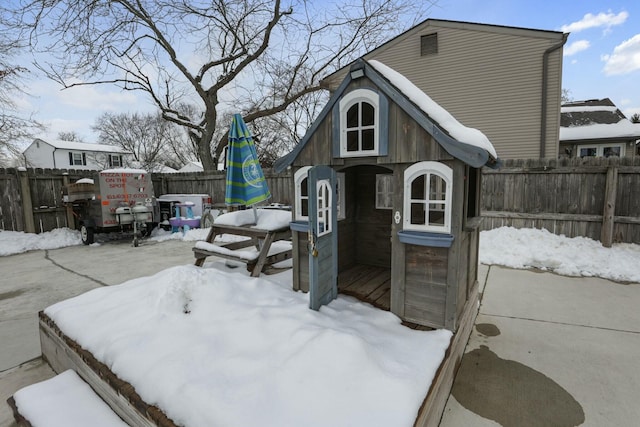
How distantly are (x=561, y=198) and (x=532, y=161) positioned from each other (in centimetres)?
100

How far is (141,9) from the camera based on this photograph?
11922 mm

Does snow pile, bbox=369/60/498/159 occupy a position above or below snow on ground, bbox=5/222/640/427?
above

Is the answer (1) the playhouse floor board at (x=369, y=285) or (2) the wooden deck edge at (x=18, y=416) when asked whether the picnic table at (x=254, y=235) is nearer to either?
(1) the playhouse floor board at (x=369, y=285)

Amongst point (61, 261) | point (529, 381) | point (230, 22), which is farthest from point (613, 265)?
point (230, 22)

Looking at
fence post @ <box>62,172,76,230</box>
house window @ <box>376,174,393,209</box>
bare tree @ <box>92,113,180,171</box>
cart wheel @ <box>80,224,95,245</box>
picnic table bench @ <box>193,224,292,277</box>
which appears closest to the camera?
picnic table bench @ <box>193,224,292,277</box>

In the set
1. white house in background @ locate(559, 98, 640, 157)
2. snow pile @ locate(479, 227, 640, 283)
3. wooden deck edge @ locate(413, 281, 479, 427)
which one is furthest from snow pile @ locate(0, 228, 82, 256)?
white house in background @ locate(559, 98, 640, 157)

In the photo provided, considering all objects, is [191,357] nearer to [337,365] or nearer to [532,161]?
[337,365]

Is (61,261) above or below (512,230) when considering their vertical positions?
below

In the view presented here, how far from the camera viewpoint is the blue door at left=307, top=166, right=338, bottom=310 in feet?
10.0

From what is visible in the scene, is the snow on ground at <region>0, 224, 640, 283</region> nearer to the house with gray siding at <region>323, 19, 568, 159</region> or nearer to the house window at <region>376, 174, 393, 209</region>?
the house window at <region>376, 174, 393, 209</region>

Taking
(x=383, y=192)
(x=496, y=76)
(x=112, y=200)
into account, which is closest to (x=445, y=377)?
(x=383, y=192)

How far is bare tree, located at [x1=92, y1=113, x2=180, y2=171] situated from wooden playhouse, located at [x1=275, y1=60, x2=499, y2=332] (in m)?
35.9

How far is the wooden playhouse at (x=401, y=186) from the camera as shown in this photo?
286 centimetres

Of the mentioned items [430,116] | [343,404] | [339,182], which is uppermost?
[430,116]
